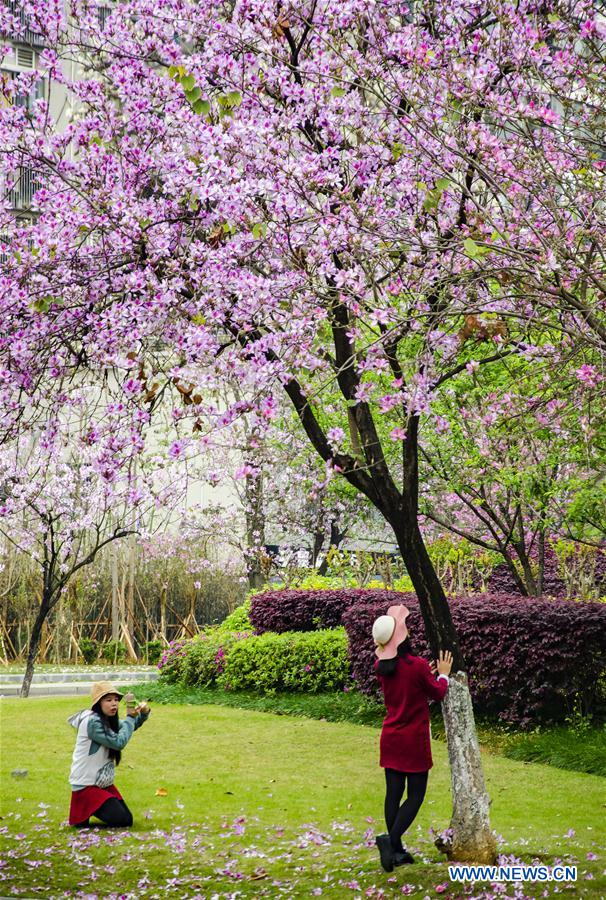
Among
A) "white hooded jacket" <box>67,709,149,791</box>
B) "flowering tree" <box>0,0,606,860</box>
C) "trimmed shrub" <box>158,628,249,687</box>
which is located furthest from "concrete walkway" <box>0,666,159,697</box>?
"flowering tree" <box>0,0,606,860</box>

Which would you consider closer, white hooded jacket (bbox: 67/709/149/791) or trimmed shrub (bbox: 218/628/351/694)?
white hooded jacket (bbox: 67/709/149/791)

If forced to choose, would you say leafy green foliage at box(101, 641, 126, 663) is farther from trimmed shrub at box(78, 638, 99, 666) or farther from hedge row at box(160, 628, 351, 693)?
hedge row at box(160, 628, 351, 693)

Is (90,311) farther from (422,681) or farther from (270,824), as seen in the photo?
(270,824)

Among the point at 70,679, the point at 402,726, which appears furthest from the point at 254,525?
the point at 402,726

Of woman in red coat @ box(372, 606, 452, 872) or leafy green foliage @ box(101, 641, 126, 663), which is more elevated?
leafy green foliage @ box(101, 641, 126, 663)

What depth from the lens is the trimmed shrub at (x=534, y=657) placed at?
10133mm

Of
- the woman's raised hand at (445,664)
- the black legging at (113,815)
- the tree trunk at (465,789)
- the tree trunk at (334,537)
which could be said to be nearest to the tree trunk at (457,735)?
the tree trunk at (465,789)

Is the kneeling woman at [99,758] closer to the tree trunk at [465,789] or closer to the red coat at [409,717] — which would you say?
the red coat at [409,717]

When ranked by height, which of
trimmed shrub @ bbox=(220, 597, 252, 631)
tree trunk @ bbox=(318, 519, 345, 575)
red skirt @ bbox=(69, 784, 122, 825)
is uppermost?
tree trunk @ bbox=(318, 519, 345, 575)

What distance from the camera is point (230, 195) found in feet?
19.2

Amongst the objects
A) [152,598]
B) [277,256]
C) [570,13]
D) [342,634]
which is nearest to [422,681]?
[277,256]

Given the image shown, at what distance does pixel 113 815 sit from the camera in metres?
7.39

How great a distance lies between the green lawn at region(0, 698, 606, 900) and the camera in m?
6.05

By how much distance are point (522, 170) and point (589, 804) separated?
529 centimetres
